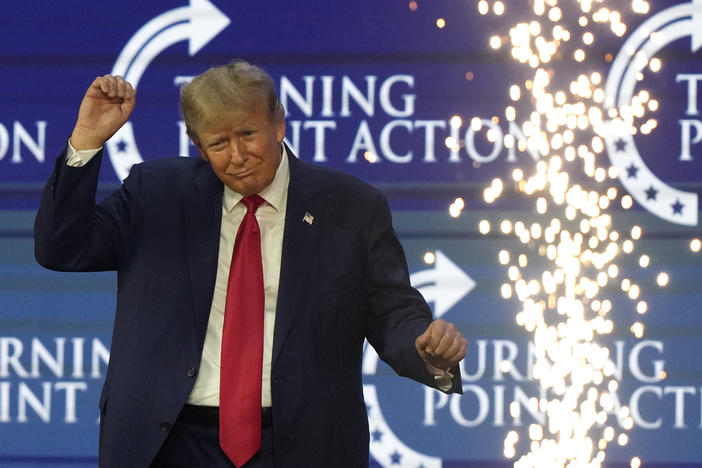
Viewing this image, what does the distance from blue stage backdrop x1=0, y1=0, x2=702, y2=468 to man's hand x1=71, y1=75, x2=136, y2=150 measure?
4.93 feet

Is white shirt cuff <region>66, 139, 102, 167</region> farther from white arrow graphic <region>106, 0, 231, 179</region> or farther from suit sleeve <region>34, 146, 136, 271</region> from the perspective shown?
white arrow graphic <region>106, 0, 231, 179</region>

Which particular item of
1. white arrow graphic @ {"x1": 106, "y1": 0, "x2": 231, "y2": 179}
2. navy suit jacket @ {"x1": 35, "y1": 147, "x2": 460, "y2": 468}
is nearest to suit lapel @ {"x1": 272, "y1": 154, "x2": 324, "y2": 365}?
navy suit jacket @ {"x1": 35, "y1": 147, "x2": 460, "y2": 468}

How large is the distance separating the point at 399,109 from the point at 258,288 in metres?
1.56

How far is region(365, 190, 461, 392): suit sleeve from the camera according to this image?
6.68 feet

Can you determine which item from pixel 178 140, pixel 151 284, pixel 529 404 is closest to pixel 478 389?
pixel 529 404

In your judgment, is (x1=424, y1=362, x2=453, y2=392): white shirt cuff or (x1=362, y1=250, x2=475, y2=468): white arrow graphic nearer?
(x1=424, y1=362, x2=453, y2=392): white shirt cuff

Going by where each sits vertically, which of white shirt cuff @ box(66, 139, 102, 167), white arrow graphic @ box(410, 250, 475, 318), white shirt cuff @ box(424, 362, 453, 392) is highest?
white shirt cuff @ box(66, 139, 102, 167)

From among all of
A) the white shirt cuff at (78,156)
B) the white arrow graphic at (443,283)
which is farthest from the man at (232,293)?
the white arrow graphic at (443,283)

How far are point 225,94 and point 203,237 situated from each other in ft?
0.88

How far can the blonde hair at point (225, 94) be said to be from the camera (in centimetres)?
203

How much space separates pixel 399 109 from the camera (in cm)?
352

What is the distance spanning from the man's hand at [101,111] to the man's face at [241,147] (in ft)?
0.49

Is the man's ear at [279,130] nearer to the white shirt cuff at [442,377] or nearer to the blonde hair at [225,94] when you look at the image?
the blonde hair at [225,94]

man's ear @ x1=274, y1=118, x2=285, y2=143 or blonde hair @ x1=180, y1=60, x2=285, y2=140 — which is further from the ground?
blonde hair @ x1=180, y1=60, x2=285, y2=140
